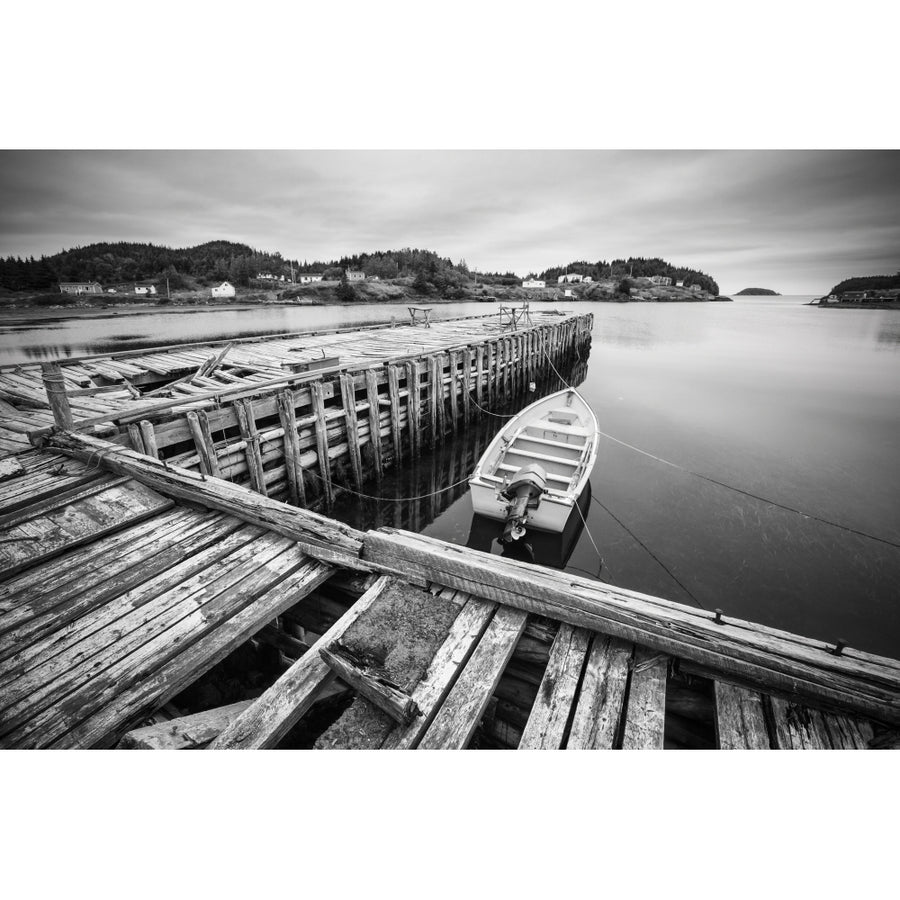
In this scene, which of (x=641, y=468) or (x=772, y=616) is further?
(x=641, y=468)

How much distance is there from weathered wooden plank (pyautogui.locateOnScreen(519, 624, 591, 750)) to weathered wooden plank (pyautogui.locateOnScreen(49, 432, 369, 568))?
177cm

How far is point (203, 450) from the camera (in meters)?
7.59

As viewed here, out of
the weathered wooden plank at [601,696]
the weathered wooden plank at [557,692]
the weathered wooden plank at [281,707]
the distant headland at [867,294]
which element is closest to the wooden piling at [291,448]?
the weathered wooden plank at [281,707]

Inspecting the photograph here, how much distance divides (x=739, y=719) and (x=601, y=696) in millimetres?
815

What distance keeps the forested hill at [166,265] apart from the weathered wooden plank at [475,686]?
51069 mm

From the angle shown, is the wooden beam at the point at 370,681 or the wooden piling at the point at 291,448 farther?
the wooden piling at the point at 291,448

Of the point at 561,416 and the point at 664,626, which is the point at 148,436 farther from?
the point at 561,416

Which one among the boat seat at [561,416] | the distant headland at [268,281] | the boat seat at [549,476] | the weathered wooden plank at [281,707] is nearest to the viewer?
the weathered wooden plank at [281,707]

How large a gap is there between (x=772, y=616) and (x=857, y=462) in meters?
10.7

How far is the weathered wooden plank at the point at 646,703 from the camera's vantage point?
7.96 feet

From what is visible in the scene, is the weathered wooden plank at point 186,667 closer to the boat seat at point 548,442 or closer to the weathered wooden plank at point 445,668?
the weathered wooden plank at point 445,668

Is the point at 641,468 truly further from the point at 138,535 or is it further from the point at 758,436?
the point at 138,535

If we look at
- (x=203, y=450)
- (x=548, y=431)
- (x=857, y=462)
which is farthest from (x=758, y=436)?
(x=203, y=450)

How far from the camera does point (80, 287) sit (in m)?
64.7
